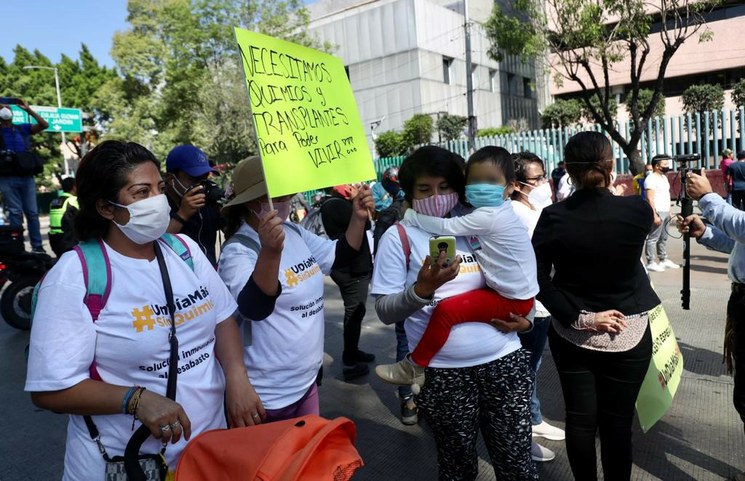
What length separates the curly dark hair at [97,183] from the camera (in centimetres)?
174

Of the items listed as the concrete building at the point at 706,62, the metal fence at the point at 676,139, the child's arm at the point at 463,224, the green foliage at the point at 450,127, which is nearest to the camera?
the child's arm at the point at 463,224

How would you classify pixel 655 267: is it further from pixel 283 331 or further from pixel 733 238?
pixel 283 331

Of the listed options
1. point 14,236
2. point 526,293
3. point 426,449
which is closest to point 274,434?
point 526,293

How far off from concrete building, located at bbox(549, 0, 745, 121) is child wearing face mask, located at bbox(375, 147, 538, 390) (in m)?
27.1

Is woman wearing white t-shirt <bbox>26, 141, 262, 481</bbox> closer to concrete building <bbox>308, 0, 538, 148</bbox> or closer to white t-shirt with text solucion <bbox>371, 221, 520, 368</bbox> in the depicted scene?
white t-shirt with text solucion <bbox>371, 221, 520, 368</bbox>

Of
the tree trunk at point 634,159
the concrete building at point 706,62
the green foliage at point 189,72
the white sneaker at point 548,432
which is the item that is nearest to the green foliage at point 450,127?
the concrete building at point 706,62

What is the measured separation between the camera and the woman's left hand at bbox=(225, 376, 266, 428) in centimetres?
192

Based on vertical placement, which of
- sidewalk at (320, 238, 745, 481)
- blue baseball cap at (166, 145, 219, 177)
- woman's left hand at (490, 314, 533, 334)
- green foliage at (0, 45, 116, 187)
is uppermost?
green foliage at (0, 45, 116, 187)

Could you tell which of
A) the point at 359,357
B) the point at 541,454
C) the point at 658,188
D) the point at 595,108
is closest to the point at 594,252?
the point at 541,454

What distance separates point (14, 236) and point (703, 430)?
24.2 feet

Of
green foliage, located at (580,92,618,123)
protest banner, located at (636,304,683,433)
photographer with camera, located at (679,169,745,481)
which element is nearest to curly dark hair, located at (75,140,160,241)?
photographer with camera, located at (679,169,745,481)

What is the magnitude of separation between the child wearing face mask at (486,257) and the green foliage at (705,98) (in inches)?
1023

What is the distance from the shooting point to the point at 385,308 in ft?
7.36

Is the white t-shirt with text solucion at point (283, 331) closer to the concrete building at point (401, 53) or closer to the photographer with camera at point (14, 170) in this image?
the photographer with camera at point (14, 170)
